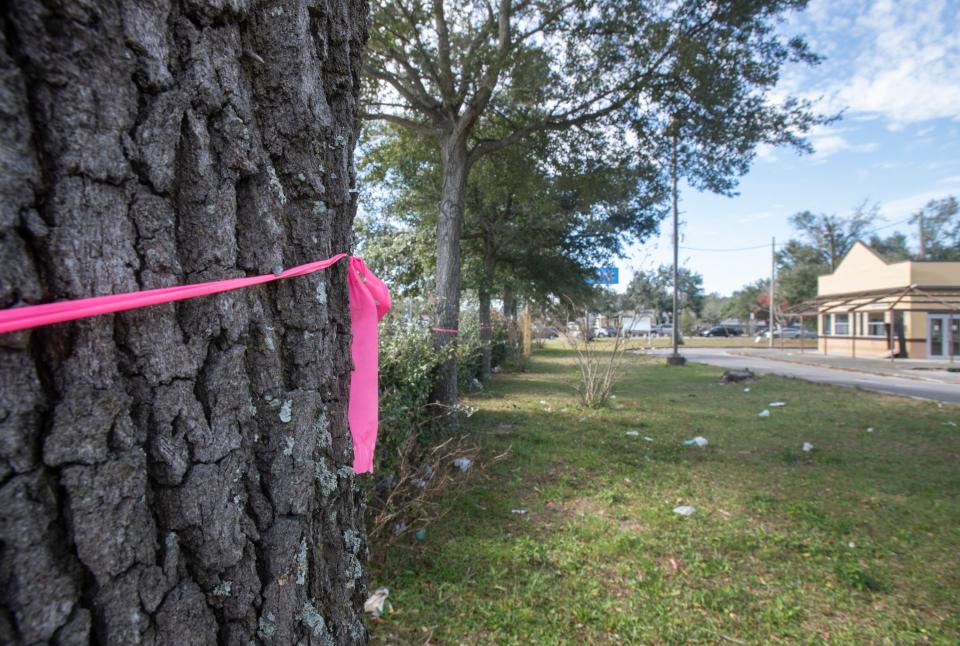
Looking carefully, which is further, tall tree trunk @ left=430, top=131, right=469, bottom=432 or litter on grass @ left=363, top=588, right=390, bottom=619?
tall tree trunk @ left=430, top=131, right=469, bottom=432

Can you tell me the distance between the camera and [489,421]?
6.86 m

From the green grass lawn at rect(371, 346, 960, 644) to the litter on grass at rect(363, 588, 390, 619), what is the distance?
0.07 metres

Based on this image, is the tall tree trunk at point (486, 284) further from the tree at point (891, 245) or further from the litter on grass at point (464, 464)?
the tree at point (891, 245)

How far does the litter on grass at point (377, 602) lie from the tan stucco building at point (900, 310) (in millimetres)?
23881

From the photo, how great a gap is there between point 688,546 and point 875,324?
2738 cm

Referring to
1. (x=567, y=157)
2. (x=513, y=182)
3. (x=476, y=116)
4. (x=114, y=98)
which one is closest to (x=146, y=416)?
(x=114, y=98)

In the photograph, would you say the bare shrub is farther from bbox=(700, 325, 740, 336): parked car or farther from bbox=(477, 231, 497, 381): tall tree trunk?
bbox=(700, 325, 740, 336): parked car

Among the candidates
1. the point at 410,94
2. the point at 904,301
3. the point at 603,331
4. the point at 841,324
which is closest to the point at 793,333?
the point at 841,324

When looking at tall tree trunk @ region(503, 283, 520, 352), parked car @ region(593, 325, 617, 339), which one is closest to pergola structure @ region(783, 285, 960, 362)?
tall tree trunk @ region(503, 283, 520, 352)

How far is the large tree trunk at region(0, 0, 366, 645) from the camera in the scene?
2.53 feet

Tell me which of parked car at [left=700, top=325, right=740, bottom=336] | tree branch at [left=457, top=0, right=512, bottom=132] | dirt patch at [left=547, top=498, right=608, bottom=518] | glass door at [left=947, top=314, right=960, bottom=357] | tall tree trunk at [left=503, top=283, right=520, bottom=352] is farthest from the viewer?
parked car at [left=700, top=325, right=740, bottom=336]

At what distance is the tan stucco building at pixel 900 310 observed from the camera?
21.4m

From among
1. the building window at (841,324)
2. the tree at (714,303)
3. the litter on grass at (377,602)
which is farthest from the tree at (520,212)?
the tree at (714,303)

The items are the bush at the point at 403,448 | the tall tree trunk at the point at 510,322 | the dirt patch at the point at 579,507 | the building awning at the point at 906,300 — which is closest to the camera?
the bush at the point at 403,448
